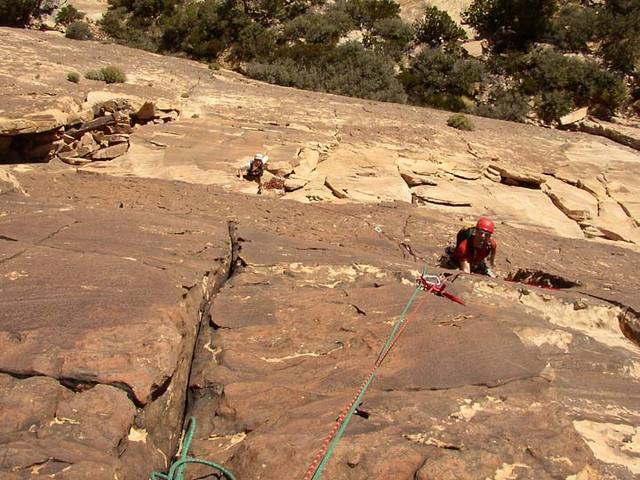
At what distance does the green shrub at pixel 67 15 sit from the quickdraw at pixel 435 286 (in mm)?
27222

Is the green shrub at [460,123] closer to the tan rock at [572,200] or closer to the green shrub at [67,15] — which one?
the tan rock at [572,200]

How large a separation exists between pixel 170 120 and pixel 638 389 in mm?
10636

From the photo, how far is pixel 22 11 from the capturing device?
24.8 metres

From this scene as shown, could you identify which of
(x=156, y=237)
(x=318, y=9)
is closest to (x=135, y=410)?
(x=156, y=237)

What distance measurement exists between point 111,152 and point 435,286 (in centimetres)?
761

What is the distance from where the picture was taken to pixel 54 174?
8562mm

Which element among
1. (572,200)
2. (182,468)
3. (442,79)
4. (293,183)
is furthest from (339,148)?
(442,79)

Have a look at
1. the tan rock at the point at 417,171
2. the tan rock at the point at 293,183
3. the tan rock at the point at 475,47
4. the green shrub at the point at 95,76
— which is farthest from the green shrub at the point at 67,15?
the tan rock at the point at 417,171

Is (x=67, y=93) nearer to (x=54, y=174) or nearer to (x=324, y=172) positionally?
(x=54, y=174)

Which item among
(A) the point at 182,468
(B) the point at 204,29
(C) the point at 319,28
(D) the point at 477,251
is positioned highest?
(C) the point at 319,28

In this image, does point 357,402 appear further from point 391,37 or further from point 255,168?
point 391,37

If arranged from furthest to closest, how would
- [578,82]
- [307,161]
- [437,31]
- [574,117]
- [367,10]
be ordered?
1. [367,10]
2. [437,31]
3. [578,82]
4. [574,117]
5. [307,161]

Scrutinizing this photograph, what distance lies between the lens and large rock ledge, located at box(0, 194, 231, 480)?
2.56 metres

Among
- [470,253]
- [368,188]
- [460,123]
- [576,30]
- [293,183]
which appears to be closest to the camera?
[470,253]
